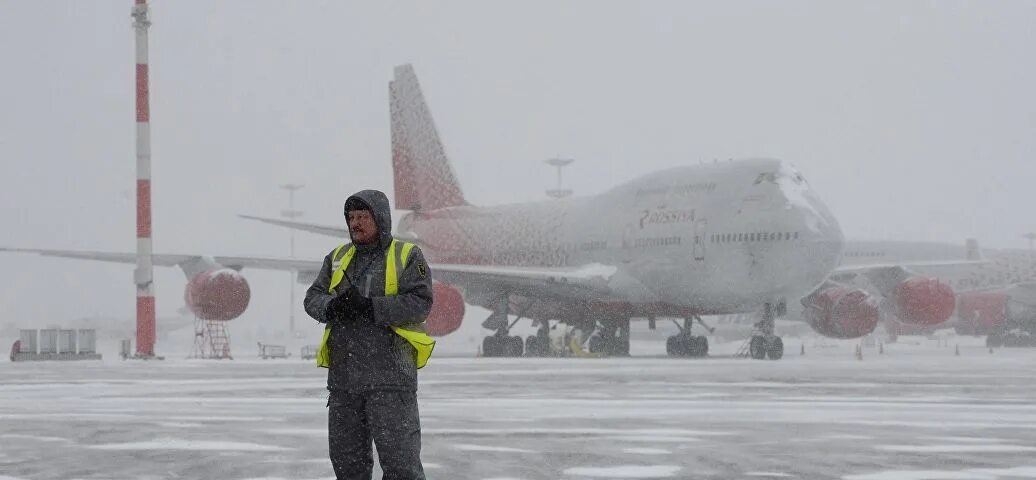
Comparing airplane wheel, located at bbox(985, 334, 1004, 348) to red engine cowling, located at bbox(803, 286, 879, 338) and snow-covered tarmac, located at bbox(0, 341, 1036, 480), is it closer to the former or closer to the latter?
→ red engine cowling, located at bbox(803, 286, 879, 338)

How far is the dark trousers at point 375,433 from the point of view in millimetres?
6684

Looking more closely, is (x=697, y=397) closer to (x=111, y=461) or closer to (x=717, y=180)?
(x=111, y=461)

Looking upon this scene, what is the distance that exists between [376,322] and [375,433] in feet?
1.67

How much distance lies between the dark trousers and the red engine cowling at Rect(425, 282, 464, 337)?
3312 cm

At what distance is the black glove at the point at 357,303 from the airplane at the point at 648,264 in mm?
29239

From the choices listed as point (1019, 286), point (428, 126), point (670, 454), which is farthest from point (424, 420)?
point (1019, 286)

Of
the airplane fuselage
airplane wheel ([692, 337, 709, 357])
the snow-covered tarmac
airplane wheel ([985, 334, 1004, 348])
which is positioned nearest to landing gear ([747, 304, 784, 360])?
the airplane fuselage

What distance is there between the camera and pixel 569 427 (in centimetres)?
1366

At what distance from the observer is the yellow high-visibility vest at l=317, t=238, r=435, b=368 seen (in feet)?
22.2

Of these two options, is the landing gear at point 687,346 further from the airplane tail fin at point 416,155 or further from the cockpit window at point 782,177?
the airplane tail fin at point 416,155

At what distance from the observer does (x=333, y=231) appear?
42.8 meters

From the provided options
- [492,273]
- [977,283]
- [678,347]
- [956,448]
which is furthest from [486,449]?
[977,283]

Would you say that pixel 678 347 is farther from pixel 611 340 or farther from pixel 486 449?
pixel 486 449

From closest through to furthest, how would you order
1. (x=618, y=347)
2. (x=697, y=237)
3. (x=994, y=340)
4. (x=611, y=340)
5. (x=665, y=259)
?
(x=697, y=237), (x=665, y=259), (x=611, y=340), (x=618, y=347), (x=994, y=340)
